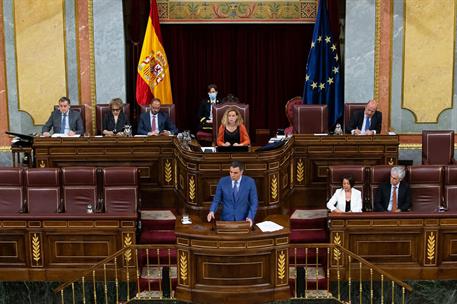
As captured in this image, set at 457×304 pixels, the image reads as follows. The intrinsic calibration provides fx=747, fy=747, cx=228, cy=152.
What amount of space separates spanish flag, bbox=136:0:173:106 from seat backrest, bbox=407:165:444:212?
14.5ft

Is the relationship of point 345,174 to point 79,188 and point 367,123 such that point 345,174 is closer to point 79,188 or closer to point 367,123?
point 367,123

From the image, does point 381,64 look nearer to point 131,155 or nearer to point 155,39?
point 155,39

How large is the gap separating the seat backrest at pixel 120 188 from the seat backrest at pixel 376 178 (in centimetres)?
263

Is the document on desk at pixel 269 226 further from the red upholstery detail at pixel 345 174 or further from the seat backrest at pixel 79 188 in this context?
the seat backrest at pixel 79 188

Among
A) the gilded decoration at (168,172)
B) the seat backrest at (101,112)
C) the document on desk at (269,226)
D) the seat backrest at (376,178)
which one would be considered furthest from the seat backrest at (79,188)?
the seat backrest at (376,178)

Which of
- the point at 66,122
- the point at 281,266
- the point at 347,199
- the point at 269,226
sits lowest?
the point at 281,266

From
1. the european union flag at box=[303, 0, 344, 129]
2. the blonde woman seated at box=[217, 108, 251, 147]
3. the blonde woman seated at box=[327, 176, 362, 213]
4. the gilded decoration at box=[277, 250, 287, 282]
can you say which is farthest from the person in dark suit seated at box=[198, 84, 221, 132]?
the gilded decoration at box=[277, 250, 287, 282]

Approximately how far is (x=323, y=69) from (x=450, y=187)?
11.8 feet

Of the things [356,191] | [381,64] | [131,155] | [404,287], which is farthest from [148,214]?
[381,64]

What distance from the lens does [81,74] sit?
1105 centimetres

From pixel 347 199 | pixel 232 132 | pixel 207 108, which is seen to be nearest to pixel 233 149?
pixel 232 132

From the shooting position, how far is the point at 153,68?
1129 centimetres

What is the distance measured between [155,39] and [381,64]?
3413mm

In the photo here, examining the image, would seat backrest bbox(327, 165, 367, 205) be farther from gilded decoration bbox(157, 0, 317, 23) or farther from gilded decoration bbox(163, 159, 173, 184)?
gilded decoration bbox(157, 0, 317, 23)
